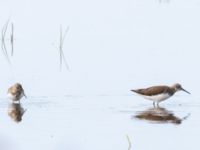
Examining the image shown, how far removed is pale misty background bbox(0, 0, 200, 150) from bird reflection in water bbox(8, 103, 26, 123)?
14 centimetres

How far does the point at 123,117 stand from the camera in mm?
13906

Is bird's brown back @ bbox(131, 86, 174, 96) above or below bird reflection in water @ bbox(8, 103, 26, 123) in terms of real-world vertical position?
above

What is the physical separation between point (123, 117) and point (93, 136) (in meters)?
1.44

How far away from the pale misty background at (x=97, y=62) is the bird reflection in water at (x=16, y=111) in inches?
5.5

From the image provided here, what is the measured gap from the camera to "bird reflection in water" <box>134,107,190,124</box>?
13789 mm

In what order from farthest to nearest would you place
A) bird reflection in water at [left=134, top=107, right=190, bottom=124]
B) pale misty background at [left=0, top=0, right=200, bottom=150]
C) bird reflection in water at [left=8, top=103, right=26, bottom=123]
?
1. bird reflection in water at [left=8, top=103, right=26, bottom=123]
2. bird reflection in water at [left=134, top=107, right=190, bottom=124]
3. pale misty background at [left=0, top=0, right=200, bottom=150]

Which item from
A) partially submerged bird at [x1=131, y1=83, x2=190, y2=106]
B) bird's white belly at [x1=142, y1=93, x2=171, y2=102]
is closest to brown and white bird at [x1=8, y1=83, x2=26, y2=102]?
partially submerged bird at [x1=131, y1=83, x2=190, y2=106]

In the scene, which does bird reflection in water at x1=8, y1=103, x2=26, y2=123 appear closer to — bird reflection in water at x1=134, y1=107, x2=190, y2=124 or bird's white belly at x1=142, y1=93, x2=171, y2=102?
bird reflection in water at x1=134, y1=107, x2=190, y2=124

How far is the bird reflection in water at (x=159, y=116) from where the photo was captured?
13789mm

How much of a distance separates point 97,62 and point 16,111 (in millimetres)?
4772

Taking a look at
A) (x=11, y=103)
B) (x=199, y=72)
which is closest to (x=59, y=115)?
(x=11, y=103)

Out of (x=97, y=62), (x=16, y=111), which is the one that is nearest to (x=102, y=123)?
(x=16, y=111)

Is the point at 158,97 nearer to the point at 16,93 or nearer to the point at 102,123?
the point at 102,123

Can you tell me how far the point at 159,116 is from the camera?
556 inches
